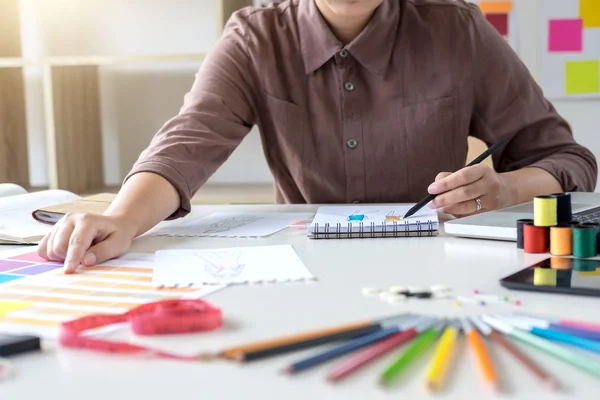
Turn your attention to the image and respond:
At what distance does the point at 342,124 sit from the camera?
4.53ft

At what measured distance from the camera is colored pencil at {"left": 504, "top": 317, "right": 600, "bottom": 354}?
A: 49 centimetres

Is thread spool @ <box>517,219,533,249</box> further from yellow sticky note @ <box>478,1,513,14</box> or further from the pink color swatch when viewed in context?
yellow sticky note @ <box>478,1,513,14</box>

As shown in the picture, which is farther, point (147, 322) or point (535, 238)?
point (535, 238)

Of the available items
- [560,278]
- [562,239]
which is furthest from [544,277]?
[562,239]

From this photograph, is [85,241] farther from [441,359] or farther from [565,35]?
[565,35]

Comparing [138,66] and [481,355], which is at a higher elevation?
[138,66]

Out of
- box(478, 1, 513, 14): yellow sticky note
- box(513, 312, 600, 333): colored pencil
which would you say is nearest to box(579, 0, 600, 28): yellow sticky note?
box(478, 1, 513, 14): yellow sticky note

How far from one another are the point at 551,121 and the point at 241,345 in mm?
1016

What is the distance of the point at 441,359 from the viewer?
0.46 metres

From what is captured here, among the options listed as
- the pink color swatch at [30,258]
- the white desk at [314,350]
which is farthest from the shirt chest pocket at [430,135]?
the pink color swatch at [30,258]

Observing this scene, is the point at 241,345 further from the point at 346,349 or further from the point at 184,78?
the point at 184,78

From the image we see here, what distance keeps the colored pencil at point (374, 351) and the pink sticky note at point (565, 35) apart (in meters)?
2.18

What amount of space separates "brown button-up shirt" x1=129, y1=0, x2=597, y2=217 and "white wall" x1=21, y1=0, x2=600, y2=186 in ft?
3.72

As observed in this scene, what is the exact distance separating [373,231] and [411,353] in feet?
1.71
